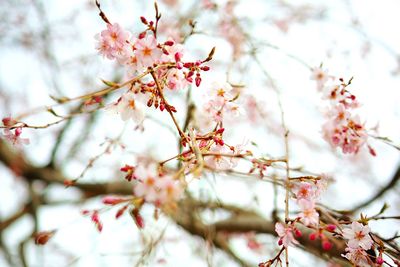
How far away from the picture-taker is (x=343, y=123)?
1.84m

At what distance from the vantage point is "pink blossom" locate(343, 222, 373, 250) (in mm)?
1275

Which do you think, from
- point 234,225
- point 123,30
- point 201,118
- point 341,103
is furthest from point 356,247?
point 234,225

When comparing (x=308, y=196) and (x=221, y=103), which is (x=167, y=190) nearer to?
(x=308, y=196)

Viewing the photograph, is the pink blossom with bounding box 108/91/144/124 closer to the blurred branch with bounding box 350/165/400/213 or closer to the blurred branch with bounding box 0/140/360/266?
the blurred branch with bounding box 0/140/360/266

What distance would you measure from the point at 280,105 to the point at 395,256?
3.39ft

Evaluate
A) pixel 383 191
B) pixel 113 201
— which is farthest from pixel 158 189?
pixel 383 191

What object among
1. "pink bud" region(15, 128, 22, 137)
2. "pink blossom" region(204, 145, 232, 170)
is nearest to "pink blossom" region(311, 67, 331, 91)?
"pink blossom" region(204, 145, 232, 170)

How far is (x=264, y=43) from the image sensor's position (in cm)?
243

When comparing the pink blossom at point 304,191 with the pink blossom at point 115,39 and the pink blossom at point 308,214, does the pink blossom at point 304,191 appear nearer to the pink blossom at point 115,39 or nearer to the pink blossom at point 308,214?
the pink blossom at point 308,214

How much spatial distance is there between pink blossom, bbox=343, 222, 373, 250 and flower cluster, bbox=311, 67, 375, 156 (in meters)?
0.65

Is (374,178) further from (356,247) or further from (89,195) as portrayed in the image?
(356,247)

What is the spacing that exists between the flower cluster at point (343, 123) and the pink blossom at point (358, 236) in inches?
25.6

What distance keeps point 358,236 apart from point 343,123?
28.2 inches

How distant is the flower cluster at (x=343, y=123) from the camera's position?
6.02ft
